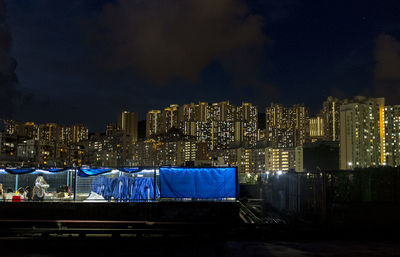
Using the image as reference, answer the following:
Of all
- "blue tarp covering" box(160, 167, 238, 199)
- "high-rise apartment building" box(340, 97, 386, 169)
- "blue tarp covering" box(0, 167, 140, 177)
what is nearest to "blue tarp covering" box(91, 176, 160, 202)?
"blue tarp covering" box(0, 167, 140, 177)

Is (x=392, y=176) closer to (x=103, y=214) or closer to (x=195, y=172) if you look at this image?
(x=195, y=172)

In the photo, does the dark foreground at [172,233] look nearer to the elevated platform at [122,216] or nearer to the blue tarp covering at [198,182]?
the elevated platform at [122,216]

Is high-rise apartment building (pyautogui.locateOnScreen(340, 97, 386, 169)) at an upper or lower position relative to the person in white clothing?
upper

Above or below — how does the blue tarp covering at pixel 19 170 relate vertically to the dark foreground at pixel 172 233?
above

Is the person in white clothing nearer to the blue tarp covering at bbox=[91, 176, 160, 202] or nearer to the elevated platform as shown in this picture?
the elevated platform

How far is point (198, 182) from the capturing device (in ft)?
65.5

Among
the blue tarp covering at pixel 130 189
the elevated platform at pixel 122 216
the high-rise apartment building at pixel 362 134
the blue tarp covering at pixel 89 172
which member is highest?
the high-rise apartment building at pixel 362 134

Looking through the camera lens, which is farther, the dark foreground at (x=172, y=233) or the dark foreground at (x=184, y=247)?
the dark foreground at (x=172, y=233)

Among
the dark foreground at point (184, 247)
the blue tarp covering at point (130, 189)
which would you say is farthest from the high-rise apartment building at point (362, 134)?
the dark foreground at point (184, 247)

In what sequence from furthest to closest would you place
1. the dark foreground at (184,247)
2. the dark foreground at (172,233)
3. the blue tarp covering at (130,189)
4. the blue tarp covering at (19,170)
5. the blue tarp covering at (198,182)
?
the blue tarp covering at (19,170), the blue tarp covering at (130,189), the blue tarp covering at (198,182), the dark foreground at (172,233), the dark foreground at (184,247)

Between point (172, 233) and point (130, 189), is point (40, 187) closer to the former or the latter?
point (130, 189)

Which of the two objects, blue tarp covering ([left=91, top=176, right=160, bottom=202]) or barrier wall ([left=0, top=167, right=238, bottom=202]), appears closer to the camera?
barrier wall ([left=0, top=167, right=238, bottom=202])

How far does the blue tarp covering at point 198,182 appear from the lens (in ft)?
65.2

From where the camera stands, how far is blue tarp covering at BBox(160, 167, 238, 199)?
19859mm
